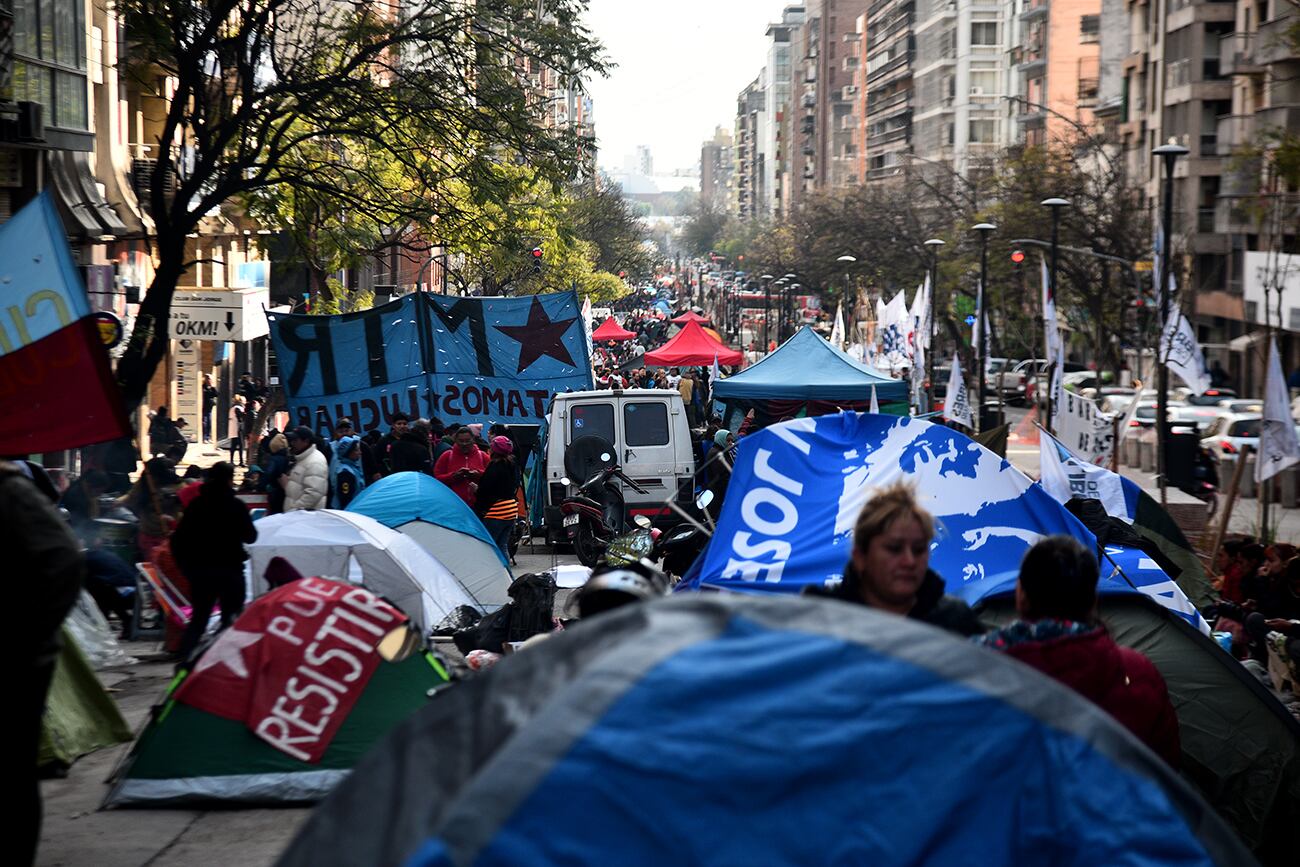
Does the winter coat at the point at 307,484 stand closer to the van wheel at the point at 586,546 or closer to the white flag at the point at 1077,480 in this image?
the van wheel at the point at 586,546

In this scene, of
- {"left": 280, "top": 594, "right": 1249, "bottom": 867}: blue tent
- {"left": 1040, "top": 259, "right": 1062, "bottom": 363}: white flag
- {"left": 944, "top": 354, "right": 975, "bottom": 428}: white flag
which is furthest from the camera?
{"left": 944, "top": 354, "right": 975, "bottom": 428}: white flag

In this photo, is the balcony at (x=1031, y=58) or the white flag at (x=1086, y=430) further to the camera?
the balcony at (x=1031, y=58)

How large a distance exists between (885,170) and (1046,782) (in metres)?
124

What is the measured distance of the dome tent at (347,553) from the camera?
→ 39.1 feet

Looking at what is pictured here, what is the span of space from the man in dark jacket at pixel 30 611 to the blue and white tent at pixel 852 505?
12.1ft

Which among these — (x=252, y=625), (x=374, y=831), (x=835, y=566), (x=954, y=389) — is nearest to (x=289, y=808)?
(x=252, y=625)

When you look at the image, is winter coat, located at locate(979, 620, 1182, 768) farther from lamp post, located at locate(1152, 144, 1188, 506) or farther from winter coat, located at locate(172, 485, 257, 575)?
lamp post, located at locate(1152, 144, 1188, 506)

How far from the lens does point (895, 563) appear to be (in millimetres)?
4590

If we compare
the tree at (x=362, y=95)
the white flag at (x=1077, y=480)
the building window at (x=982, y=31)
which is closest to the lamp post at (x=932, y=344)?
the tree at (x=362, y=95)

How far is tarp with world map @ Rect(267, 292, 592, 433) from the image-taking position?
18.4 metres

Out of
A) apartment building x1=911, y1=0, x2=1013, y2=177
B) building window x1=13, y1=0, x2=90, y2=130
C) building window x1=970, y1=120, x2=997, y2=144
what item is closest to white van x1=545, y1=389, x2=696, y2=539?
building window x1=13, y1=0, x2=90, y2=130

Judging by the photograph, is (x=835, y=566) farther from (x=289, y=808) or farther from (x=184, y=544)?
(x=184, y=544)

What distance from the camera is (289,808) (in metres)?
8.03

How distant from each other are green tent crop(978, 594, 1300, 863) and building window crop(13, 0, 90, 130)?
17023 mm
